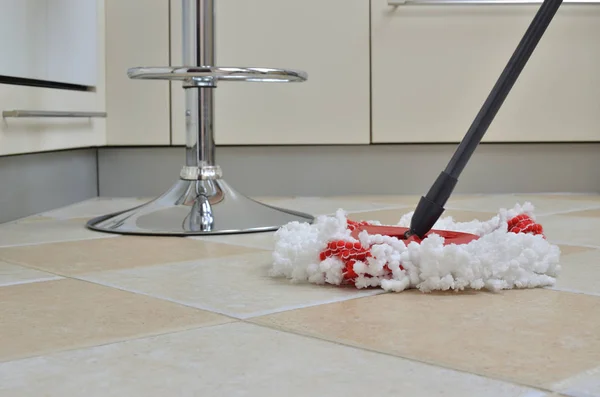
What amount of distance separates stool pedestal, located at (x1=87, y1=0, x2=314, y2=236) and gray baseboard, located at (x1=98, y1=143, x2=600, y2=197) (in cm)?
59

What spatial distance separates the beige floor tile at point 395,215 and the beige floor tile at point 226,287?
52 cm

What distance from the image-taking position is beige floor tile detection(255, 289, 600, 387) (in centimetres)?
62

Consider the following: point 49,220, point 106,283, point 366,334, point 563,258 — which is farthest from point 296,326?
point 49,220

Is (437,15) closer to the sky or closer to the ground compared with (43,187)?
closer to the sky

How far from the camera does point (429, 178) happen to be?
211 centimetres

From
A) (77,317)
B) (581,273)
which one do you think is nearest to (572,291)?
(581,273)

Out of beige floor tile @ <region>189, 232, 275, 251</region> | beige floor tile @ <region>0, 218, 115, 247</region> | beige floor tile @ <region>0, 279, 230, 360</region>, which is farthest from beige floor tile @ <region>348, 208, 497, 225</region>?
beige floor tile @ <region>0, 279, 230, 360</region>

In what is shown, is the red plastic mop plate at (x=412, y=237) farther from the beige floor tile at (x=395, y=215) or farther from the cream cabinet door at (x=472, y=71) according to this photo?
the cream cabinet door at (x=472, y=71)

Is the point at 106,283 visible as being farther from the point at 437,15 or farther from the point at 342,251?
the point at 437,15

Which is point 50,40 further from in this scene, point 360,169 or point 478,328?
point 478,328

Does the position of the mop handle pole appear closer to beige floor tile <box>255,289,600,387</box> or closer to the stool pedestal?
beige floor tile <box>255,289,600,387</box>

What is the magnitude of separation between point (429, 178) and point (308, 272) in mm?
1223

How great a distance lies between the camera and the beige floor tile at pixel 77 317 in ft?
2.26

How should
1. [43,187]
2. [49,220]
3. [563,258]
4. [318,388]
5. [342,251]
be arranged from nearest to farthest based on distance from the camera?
[318,388] < [342,251] < [563,258] < [49,220] < [43,187]
